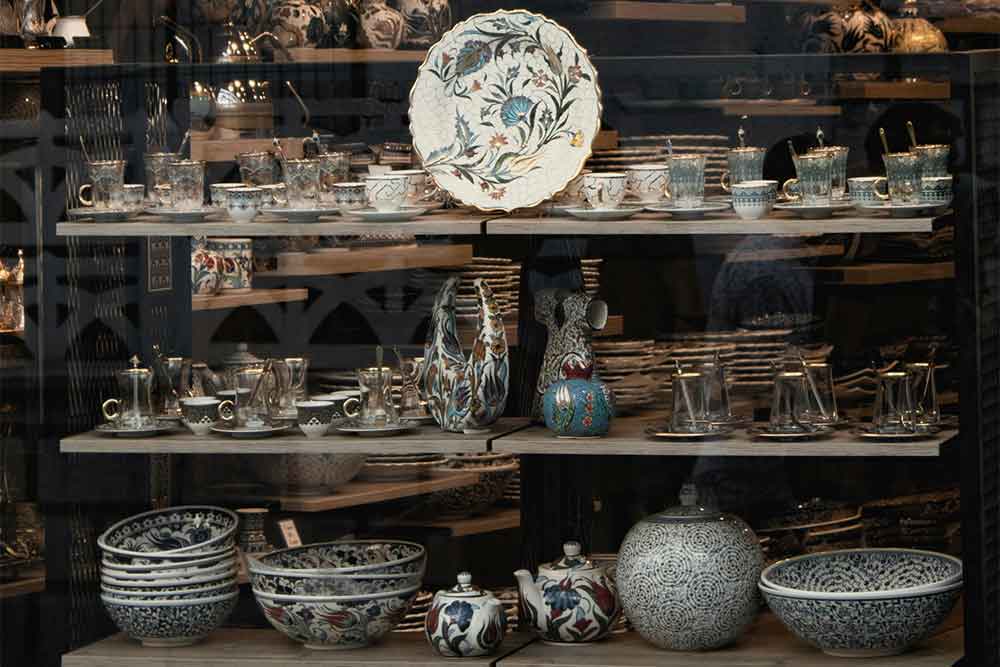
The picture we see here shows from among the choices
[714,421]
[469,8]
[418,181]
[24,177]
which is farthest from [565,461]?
[24,177]

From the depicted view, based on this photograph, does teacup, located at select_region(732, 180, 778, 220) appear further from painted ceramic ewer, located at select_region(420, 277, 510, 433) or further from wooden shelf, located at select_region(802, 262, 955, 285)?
painted ceramic ewer, located at select_region(420, 277, 510, 433)

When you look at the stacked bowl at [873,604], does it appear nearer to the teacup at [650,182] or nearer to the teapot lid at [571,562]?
the teapot lid at [571,562]

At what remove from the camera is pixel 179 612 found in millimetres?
3781

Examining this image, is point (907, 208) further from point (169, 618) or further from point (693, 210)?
point (169, 618)

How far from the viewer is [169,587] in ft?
12.4

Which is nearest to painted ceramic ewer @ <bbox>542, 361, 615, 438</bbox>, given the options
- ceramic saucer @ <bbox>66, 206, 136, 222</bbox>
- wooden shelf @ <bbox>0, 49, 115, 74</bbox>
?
ceramic saucer @ <bbox>66, 206, 136, 222</bbox>

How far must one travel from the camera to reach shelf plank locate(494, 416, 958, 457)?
141 inches

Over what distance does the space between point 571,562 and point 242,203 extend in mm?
924

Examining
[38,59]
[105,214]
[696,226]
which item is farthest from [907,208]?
[38,59]

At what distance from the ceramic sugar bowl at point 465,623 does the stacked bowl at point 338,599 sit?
0.31ft

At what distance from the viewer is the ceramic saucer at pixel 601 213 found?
3.67 meters

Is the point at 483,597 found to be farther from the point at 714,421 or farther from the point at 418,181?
the point at 418,181

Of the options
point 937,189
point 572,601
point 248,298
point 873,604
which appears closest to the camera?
point 873,604

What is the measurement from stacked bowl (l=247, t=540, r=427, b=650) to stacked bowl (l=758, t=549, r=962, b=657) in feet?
2.25
